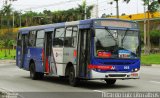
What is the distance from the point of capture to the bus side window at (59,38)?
2127 cm

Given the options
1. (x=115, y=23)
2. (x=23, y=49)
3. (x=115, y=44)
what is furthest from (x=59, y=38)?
(x=23, y=49)

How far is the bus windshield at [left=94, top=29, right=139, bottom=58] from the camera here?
18.5 m

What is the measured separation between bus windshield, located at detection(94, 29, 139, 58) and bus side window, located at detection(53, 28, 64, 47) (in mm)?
3067

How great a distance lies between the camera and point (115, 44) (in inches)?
735

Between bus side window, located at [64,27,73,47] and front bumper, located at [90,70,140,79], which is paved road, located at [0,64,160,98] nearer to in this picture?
front bumper, located at [90,70,140,79]

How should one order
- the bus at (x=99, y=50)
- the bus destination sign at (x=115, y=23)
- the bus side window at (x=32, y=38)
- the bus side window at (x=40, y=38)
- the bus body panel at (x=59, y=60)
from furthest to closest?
the bus side window at (x=32, y=38) < the bus side window at (x=40, y=38) < the bus body panel at (x=59, y=60) < the bus destination sign at (x=115, y=23) < the bus at (x=99, y=50)

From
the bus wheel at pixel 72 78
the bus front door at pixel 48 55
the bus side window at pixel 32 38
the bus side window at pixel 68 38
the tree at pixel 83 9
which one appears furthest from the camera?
the tree at pixel 83 9

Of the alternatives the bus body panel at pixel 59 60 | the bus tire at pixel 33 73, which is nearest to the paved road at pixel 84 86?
the bus body panel at pixel 59 60

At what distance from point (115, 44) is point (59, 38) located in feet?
12.0

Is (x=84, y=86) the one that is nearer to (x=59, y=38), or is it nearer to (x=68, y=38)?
(x=68, y=38)

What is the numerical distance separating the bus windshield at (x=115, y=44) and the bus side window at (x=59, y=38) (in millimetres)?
3067

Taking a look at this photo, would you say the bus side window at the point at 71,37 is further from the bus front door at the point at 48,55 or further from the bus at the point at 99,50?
the bus front door at the point at 48,55

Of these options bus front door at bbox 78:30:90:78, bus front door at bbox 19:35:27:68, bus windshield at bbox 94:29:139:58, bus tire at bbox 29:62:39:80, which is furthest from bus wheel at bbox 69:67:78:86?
bus front door at bbox 19:35:27:68

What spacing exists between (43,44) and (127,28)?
18.3 ft
